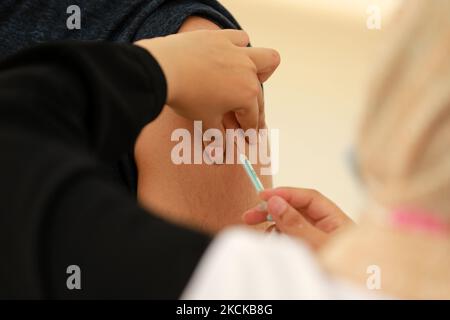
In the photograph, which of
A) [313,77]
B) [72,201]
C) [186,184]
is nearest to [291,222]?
[186,184]

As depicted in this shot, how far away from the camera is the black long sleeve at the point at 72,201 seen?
0.41 meters

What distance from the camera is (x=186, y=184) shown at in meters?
0.99

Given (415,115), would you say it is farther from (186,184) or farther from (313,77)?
(313,77)

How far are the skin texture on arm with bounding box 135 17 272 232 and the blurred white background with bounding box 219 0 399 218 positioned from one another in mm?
945

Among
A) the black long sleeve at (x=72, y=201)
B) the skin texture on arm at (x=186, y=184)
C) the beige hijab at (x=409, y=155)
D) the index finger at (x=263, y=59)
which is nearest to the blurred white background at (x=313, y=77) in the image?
the skin texture on arm at (x=186, y=184)

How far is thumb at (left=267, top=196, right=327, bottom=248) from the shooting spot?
0.84 meters

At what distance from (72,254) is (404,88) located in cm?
19

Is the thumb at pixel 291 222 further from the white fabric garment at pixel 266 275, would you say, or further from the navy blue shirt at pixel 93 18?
the white fabric garment at pixel 266 275

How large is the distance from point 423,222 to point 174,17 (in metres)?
0.70

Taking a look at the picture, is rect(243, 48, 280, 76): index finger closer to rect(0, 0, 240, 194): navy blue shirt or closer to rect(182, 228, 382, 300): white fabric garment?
rect(0, 0, 240, 194): navy blue shirt

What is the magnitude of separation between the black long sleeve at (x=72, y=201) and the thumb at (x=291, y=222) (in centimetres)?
33
